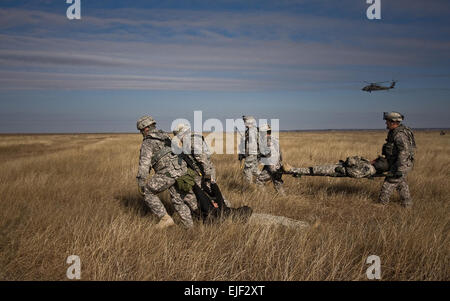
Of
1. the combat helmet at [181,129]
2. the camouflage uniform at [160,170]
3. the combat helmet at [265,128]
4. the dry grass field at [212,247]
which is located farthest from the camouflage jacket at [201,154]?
the combat helmet at [265,128]

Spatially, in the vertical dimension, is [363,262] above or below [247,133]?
below

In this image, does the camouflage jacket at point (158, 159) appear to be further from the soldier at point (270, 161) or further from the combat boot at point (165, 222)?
the soldier at point (270, 161)

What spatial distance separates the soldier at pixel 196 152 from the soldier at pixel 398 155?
13.3ft

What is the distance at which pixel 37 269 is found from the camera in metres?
3.22

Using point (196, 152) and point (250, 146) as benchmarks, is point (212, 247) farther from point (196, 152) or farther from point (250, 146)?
point (250, 146)

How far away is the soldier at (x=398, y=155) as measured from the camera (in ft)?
19.2

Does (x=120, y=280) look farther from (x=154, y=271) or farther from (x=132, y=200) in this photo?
(x=132, y=200)

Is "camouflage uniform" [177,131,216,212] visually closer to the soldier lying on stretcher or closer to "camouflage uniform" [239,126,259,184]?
the soldier lying on stretcher

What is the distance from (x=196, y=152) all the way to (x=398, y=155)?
4.38 metres

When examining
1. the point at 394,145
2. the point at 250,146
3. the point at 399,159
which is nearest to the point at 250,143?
the point at 250,146

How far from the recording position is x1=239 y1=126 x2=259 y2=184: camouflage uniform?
7.61 m

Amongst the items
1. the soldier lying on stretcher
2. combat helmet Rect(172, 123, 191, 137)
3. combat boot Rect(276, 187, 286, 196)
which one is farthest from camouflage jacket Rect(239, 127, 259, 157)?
combat helmet Rect(172, 123, 191, 137)
